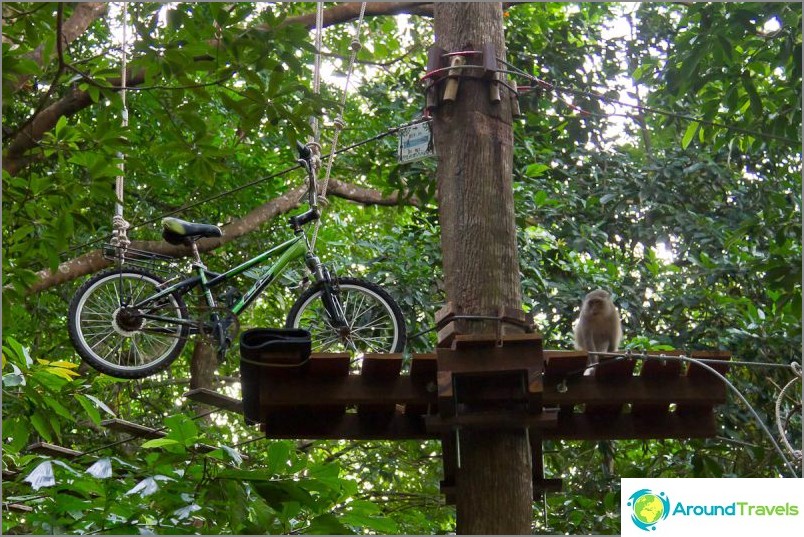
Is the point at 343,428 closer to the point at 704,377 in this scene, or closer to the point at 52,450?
the point at 52,450

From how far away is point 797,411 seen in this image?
21.9 ft

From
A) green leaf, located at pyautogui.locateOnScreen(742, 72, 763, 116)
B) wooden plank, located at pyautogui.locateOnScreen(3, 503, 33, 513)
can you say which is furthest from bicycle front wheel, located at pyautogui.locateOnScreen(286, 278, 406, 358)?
green leaf, located at pyautogui.locateOnScreen(742, 72, 763, 116)

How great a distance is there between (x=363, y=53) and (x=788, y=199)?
4.44 m

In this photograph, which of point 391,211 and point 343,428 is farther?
point 391,211

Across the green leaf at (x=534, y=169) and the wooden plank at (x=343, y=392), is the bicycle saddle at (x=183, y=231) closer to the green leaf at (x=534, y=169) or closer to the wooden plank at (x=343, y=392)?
the wooden plank at (x=343, y=392)

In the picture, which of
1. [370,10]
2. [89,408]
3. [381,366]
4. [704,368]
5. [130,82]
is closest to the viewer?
[381,366]

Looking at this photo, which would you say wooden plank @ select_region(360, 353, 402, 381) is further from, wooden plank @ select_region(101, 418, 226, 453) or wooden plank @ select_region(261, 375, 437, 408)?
wooden plank @ select_region(101, 418, 226, 453)

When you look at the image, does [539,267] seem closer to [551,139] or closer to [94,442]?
[551,139]

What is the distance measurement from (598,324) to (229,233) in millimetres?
3268

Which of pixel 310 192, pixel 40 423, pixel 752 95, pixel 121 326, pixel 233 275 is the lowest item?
pixel 40 423

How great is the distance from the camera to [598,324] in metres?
6.36

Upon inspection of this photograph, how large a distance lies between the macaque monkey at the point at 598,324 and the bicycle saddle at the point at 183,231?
97.8 inches

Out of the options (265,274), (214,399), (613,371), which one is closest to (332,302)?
(265,274)

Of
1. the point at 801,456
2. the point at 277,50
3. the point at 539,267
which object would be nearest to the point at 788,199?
the point at 539,267
